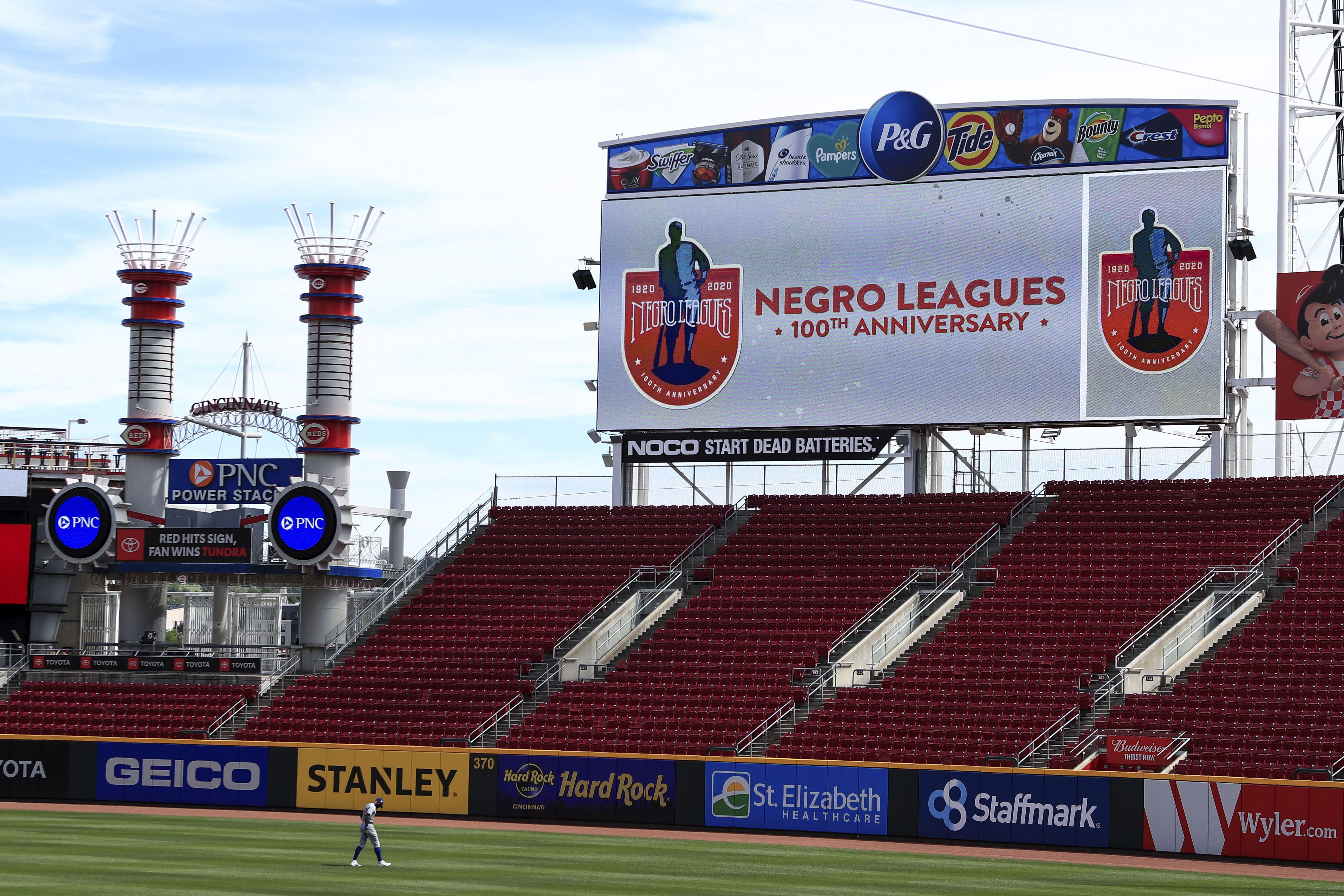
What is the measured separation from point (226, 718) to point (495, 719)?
653 centimetres

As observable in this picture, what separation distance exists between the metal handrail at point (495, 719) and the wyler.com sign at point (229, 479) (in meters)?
9.49

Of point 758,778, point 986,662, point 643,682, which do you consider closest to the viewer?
point 758,778

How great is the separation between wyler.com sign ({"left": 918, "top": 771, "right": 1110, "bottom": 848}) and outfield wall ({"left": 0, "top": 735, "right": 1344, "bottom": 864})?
0.02 m

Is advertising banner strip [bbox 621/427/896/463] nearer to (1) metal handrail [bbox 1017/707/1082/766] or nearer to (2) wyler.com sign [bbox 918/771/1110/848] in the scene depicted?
(1) metal handrail [bbox 1017/707/1082/766]

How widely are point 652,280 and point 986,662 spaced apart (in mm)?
14878

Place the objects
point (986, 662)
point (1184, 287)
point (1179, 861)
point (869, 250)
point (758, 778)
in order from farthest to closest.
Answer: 1. point (869, 250)
2. point (1184, 287)
3. point (986, 662)
4. point (758, 778)
5. point (1179, 861)

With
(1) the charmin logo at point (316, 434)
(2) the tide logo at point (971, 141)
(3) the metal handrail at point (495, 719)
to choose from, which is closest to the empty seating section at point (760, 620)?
(3) the metal handrail at point (495, 719)

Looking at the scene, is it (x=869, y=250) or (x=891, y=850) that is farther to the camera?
(x=869, y=250)

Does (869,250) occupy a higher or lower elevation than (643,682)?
higher

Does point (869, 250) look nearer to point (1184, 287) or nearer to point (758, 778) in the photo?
point (1184, 287)

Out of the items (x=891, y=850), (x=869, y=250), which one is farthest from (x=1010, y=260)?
(x=891, y=850)

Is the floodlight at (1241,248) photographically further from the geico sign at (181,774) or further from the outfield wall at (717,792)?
the geico sign at (181,774)

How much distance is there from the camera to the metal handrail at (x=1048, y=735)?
31812 mm

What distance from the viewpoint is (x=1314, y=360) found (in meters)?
39.3
